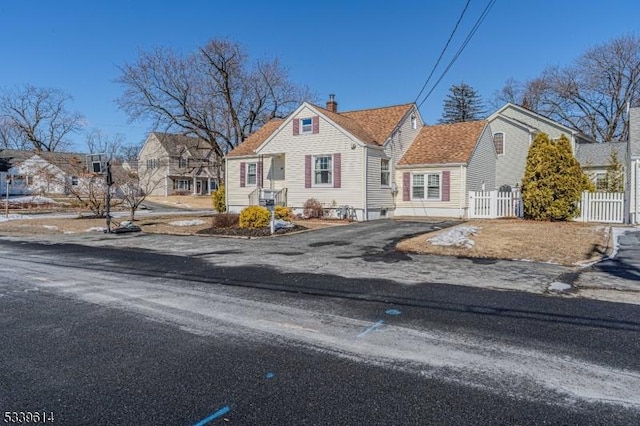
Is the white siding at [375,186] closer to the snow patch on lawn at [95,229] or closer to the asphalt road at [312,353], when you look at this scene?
the snow patch on lawn at [95,229]

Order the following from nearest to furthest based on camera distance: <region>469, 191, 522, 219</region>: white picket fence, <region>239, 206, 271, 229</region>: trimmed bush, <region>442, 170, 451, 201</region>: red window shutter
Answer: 1. <region>239, 206, 271, 229</region>: trimmed bush
2. <region>469, 191, 522, 219</region>: white picket fence
3. <region>442, 170, 451, 201</region>: red window shutter

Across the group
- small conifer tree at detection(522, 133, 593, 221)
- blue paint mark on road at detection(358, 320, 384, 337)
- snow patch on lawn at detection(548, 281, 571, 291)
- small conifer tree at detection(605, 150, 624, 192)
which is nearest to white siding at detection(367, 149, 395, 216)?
small conifer tree at detection(522, 133, 593, 221)

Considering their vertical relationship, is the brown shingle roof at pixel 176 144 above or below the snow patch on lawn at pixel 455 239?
above

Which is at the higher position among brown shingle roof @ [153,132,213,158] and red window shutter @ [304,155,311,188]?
brown shingle roof @ [153,132,213,158]

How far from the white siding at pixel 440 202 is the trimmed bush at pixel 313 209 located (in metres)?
4.52

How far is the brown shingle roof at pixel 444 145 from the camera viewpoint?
860 inches

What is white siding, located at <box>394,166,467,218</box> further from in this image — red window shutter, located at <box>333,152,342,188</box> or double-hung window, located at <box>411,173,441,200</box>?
red window shutter, located at <box>333,152,342,188</box>

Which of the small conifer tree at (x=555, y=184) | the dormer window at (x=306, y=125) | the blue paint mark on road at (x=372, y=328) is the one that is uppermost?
the dormer window at (x=306, y=125)

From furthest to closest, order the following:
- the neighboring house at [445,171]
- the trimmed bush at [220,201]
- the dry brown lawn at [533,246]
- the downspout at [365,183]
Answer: the trimmed bush at [220,201] → the neighboring house at [445,171] → the downspout at [365,183] → the dry brown lawn at [533,246]

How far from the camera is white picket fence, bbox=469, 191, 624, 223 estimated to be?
1686 cm

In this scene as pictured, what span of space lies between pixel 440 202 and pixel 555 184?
19.2 feet

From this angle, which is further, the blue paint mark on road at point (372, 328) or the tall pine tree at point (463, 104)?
the tall pine tree at point (463, 104)

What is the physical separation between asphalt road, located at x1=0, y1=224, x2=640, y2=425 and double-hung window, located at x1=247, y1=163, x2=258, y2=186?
58.5 feet

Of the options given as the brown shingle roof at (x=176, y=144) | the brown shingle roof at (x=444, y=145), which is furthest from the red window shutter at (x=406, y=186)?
the brown shingle roof at (x=176, y=144)
